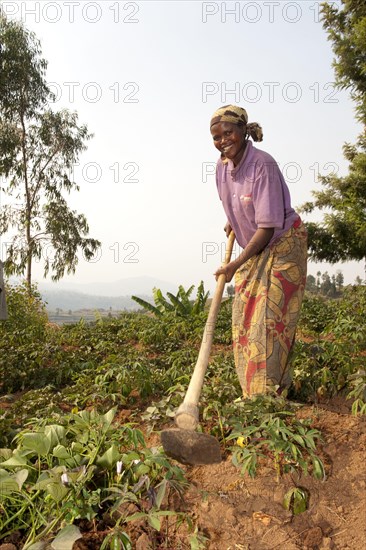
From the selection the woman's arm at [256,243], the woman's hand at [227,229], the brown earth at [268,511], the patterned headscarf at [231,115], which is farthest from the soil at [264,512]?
the patterned headscarf at [231,115]

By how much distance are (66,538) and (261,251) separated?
2072 mm

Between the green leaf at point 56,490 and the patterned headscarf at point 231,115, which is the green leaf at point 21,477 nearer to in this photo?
the green leaf at point 56,490

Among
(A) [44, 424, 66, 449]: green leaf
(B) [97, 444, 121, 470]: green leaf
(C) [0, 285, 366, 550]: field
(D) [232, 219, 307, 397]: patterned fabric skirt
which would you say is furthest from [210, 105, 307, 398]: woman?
(A) [44, 424, 66, 449]: green leaf

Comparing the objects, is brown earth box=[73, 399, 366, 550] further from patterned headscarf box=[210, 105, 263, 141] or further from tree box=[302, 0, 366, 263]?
tree box=[302, 0, 366, 263]

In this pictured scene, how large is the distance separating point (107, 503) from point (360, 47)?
10.9 meters

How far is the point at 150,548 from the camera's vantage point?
1941 mm

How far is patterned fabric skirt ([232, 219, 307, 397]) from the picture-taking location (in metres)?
3.14

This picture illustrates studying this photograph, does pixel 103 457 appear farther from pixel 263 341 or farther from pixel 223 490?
pixel 263 341

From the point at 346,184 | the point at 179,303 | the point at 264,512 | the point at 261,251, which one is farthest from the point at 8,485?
the point at 346,184

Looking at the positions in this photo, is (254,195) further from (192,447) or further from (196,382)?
(192,447)

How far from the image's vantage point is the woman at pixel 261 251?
10.0 feet

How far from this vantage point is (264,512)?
218cm

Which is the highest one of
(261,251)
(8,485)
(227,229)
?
(227,229)

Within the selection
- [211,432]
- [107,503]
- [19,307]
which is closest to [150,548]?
[107,503]
